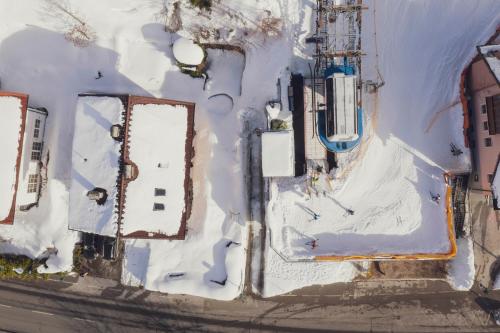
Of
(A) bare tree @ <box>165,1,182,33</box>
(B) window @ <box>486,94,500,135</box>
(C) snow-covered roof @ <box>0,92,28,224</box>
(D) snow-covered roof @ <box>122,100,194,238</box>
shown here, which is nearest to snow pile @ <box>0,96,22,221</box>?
(C) snow-covered roof @ <box>0,92,28,224</box>

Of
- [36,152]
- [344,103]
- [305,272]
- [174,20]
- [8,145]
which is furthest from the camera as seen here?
[174,20]

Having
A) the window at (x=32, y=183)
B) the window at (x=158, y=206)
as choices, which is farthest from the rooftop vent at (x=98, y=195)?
the window at (x=32, y=183)

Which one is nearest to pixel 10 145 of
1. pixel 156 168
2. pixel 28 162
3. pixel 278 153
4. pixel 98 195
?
pixel 28 162

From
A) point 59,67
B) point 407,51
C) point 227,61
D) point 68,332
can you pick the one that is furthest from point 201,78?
point 68,332

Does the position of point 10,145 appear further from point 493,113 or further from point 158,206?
point 493,113

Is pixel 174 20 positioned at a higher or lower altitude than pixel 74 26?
higher

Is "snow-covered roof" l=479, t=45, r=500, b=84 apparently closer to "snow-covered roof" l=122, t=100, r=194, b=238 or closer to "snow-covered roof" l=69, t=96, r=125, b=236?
"snow-covered roof" l=122, t=100, r=194, b=238

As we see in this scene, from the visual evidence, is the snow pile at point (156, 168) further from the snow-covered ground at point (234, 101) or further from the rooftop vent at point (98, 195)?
the snow-covered ground at point (234, 101)
